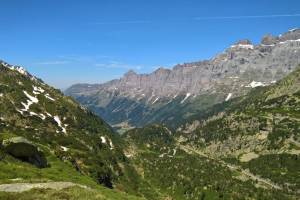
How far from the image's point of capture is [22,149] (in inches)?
3868

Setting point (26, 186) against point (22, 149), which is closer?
point (26, 186)

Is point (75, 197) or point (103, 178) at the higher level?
point (75, 197)

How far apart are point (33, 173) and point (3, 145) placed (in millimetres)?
17398

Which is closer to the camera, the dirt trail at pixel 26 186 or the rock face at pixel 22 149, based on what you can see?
the dirt trail at pixel 26 186

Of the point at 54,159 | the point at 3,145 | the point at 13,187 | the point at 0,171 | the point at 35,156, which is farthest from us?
the point at 54,159

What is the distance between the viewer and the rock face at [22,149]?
314 feet

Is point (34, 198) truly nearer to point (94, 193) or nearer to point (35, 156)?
point (94, 193)

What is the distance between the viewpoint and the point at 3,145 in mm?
95438

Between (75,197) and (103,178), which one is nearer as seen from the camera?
(75,197)

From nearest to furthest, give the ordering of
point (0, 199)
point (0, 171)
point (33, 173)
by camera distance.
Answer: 1. point (0, 199)
2. point (0, 171)
3. point (33, 173)

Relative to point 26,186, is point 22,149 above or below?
above

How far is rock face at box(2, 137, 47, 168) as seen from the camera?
95.8 meters

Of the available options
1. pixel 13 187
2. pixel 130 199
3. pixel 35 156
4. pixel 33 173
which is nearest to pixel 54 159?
pixel 35 156

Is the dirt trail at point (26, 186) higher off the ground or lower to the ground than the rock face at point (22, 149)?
lower
